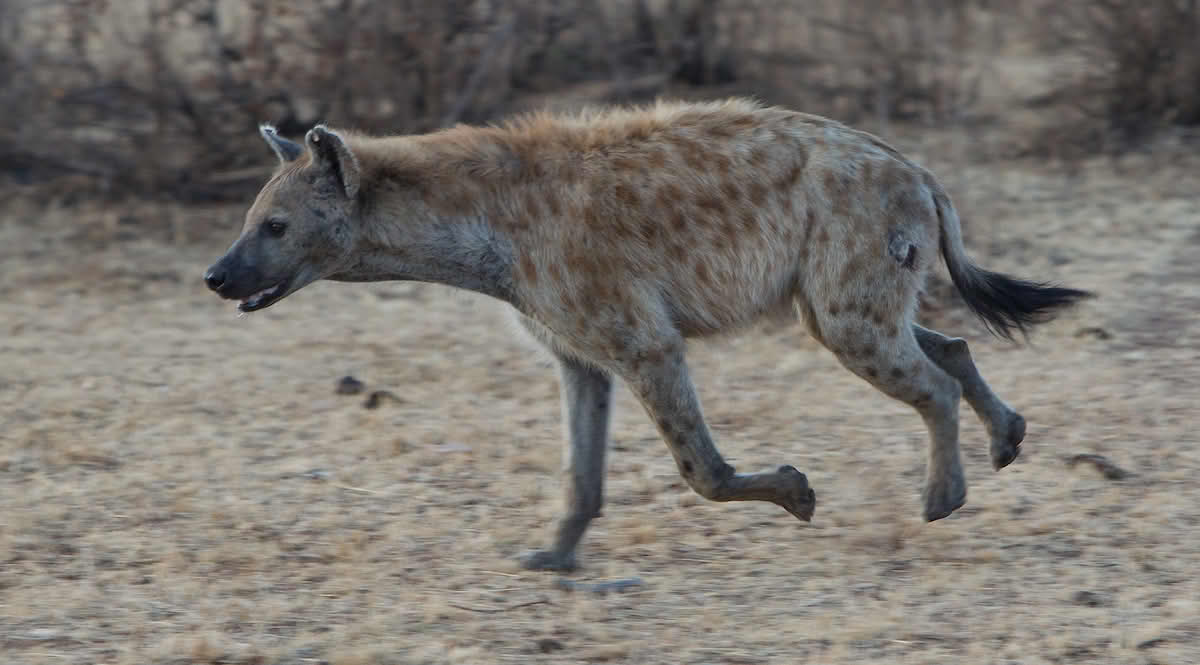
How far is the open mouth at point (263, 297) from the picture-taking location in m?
Result: 3.51

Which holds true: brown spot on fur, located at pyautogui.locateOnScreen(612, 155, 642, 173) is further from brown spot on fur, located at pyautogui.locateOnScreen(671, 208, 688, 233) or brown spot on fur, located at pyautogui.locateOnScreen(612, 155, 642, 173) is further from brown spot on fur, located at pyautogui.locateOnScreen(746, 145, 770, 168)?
brown spot on fur, located at pyautogui.locateOnScreen(746, 145, 770, 168)

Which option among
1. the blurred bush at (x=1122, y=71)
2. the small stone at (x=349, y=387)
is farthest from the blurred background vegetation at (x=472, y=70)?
the small stone at (x=349, y=387)

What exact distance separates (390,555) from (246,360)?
71.7 inches

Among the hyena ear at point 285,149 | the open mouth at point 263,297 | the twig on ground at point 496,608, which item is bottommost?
the twig on ground at point 496,608

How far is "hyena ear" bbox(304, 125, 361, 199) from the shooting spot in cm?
340

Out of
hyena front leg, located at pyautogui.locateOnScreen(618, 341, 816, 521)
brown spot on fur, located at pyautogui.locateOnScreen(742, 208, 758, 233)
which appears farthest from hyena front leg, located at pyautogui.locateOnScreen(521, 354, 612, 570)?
brown spot on fur, located at pyautogui.locateOnScreen(742, 208, 758, 233)

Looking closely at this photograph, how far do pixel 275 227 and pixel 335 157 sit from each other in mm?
197

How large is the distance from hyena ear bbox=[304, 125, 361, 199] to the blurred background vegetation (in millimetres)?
3306

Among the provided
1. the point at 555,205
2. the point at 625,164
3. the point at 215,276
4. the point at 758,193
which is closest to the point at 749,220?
the point at 758,193

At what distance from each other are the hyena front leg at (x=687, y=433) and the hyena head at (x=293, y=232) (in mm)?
663

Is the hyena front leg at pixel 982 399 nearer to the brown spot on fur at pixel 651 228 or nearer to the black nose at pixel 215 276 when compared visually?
the brown spot on fur at pixel 651 228

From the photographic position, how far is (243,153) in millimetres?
7000

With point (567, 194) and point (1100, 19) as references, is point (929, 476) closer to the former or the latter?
point (567, 194)

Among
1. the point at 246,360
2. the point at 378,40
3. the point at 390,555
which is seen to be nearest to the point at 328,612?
the point at 390,555
